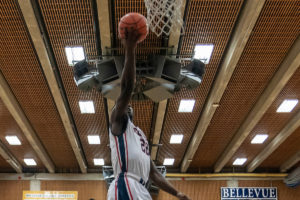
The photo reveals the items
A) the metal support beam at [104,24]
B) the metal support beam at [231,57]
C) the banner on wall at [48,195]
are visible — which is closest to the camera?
the metal support beam at [104,24]

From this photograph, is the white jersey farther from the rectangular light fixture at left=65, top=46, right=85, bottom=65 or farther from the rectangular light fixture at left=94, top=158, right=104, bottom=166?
the rectangular light fixture at left=94, top=158, right=104, bottom=166

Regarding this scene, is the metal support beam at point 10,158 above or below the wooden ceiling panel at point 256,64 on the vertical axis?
below

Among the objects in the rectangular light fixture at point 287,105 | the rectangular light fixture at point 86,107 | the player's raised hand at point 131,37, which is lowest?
the player's raised hand at point 131,37

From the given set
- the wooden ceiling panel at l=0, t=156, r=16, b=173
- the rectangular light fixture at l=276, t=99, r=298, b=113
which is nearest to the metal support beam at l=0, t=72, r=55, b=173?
the wooden ceiling panel at l=0, t=156, r=16, b=173

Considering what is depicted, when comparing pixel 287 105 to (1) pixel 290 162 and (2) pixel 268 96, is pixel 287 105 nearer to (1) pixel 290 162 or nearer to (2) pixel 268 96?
(2) pixel 268 96

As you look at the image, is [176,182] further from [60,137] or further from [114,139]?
[114,139]

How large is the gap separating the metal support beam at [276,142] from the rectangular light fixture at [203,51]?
16.6ft

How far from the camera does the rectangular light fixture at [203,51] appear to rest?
9.81 m

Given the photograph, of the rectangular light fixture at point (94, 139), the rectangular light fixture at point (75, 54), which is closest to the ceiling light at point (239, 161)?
the rectangular light fixture at point (94, 139)

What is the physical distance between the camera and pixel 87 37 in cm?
939

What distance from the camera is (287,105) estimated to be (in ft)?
42.3

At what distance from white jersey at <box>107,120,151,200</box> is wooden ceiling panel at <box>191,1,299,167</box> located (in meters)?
6.39

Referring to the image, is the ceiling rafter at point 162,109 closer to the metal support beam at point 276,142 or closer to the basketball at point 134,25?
the metal support beam at point 276,142

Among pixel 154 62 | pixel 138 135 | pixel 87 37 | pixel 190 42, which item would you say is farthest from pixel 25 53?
pixel 138 135
